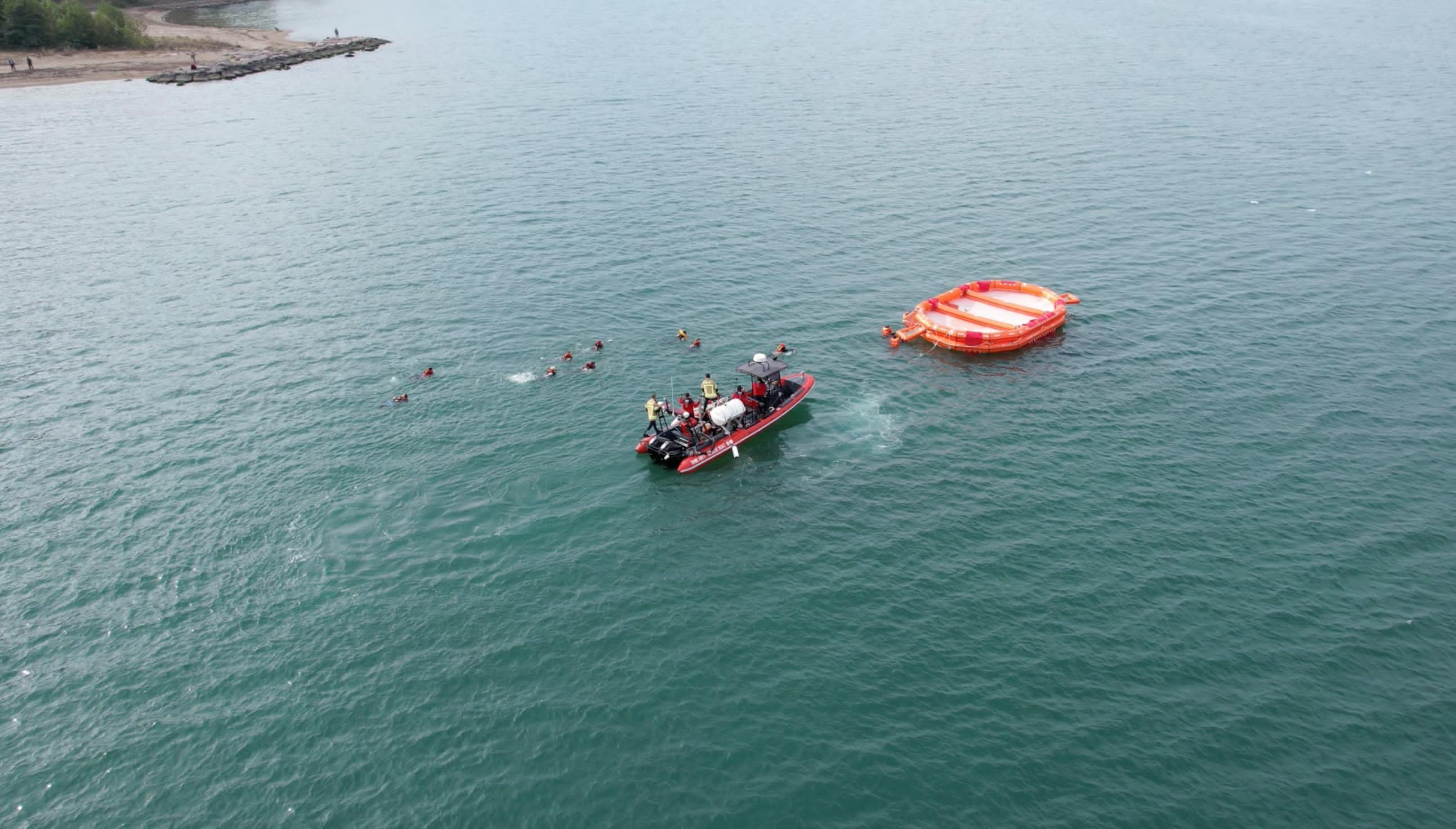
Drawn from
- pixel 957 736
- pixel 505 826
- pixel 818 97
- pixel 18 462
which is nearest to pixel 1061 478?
pixel 957 736

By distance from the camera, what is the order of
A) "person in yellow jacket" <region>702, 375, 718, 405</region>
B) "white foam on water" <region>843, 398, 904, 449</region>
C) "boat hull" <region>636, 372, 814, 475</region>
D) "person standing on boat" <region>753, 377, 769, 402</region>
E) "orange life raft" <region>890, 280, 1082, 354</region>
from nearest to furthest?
"boat hull" <region>636, 372, 814, 475</region> → "white foam on water" <region>843, 398, 904, 449</region> → "person in yellow jacket" <region>702, 375, 718, 405</region> → "person standing on boat" <region>753, 377, 769, 402</region> → "orange life raft" <region>890, 280, 1082, 354</region>

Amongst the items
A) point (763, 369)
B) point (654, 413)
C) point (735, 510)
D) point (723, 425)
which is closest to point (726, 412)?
point (723, 425)

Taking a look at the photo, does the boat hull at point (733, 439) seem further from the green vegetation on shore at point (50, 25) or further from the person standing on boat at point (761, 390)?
the green vegetation on shore at point (50, 25)

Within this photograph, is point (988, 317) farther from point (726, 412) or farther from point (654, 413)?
point (654, 413)

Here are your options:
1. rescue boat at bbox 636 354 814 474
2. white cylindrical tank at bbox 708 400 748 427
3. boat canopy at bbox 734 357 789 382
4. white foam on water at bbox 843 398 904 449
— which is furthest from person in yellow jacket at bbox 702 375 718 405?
white foam on water at bbox 843 398 904 449

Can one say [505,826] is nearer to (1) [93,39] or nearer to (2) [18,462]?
(2) [18,462]

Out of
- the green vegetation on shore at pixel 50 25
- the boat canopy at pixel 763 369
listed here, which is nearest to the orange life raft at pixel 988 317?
the boat canopy at pixel 763 369

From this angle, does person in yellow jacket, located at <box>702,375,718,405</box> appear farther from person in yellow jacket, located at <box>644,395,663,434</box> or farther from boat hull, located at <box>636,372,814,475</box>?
person in yellow jacket, located at <box>644,395,663,434</box>
